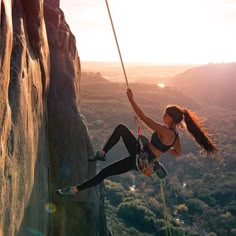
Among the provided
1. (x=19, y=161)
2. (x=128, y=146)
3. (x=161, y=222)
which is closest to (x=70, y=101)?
(x=128, y=146)

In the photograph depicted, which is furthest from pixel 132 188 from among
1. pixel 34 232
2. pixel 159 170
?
pixel 34 232

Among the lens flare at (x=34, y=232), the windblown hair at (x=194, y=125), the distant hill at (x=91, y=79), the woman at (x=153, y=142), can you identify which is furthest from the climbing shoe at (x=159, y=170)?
the distant hill at (x=91, y=79)

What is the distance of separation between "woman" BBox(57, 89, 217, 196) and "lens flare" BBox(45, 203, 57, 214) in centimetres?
54

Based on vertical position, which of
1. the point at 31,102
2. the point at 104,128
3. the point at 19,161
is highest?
the point at 31,102

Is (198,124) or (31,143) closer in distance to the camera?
(31,143)

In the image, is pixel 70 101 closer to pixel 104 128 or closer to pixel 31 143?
pixel 31 143

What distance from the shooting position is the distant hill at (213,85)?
6550 inches

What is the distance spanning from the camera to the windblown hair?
7.92 metres

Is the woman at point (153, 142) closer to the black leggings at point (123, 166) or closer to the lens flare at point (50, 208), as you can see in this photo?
the black leggings at point (123, 166)

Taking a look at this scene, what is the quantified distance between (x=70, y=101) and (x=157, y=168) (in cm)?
282

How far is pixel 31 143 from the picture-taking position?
7355mm

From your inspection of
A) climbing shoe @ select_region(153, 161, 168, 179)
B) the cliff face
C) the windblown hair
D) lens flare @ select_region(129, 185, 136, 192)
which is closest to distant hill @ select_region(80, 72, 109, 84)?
lens flare @ select_region(129, 185, 136, 192)

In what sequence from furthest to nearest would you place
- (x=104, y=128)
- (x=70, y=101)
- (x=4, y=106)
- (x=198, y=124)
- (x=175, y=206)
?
1. (x=104, y=128)
2. (x=175, y=206)
3. (x=70, y=101)
4. (x=198, y=124)
5. (x=4, y=106)

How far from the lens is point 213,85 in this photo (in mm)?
179750
